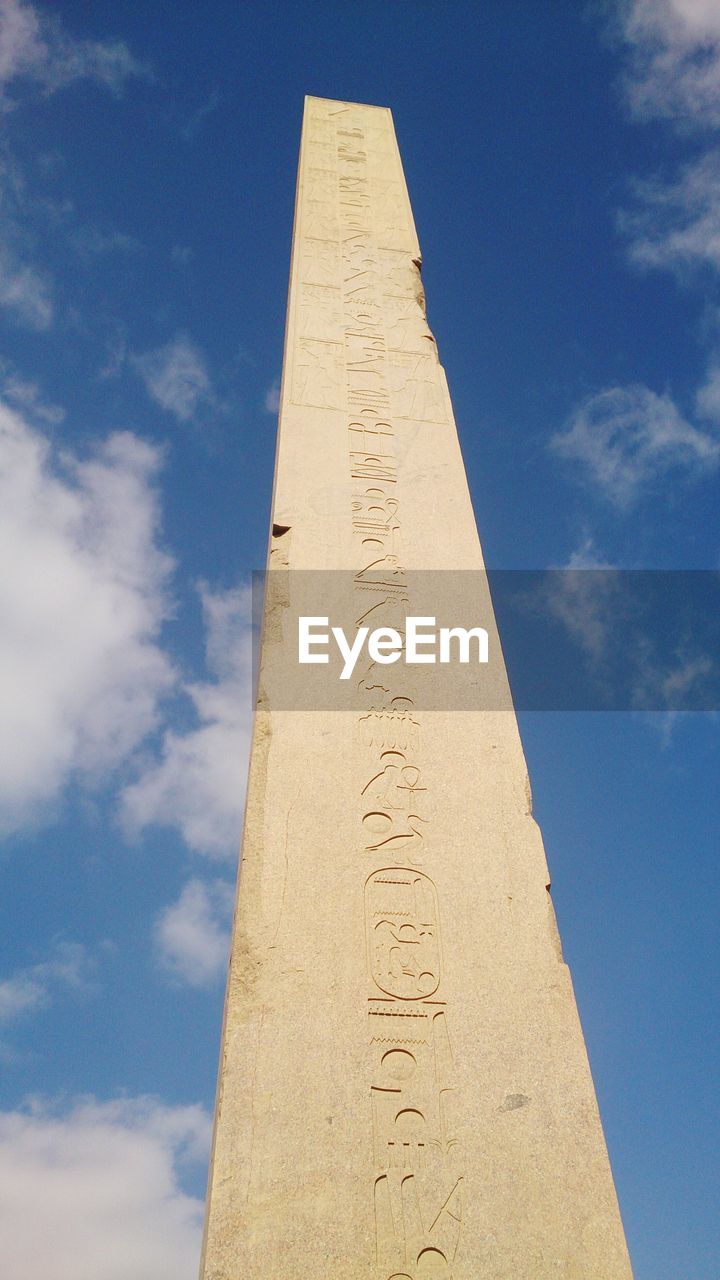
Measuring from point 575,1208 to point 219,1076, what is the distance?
0.88 meters

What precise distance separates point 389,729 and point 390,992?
2.79ft

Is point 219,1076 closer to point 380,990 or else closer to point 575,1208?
point 380,990

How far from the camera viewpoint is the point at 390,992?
8.32ft

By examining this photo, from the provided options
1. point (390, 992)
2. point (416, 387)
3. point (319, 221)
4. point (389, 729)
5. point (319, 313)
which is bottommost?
point (390, 992)

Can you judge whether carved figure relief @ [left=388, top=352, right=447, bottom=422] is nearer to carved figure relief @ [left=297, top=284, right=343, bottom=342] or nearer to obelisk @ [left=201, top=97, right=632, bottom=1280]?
carved figure relief @ [left=297, top=284, right=343, bottom=342]

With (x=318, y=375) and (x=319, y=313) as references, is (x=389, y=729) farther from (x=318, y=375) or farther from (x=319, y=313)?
(x=319, y=313)

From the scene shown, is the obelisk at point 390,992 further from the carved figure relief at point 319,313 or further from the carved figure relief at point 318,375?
the carved figure relief at point 319,313

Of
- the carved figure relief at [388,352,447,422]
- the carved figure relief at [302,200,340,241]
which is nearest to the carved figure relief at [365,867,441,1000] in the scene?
the carved figure relief at [388,352,447,422]

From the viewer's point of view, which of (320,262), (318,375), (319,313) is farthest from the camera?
(320,262)

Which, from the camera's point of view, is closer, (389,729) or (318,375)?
(389,729)

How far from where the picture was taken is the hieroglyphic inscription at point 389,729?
223 cm

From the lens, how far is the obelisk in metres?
2.16

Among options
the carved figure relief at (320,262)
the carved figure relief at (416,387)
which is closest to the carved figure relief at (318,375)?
the carved figure relief at (416,387)

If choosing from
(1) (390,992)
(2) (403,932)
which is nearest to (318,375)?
(2) (403,932)
